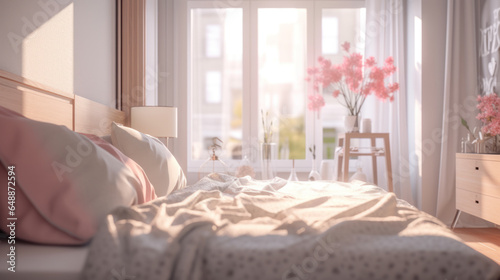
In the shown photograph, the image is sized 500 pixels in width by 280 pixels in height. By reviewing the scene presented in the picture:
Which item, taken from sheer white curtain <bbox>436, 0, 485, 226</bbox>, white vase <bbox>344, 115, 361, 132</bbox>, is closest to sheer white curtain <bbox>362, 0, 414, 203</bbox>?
sheer white curtain <bbox>436, 0, 485, 226</bbox>

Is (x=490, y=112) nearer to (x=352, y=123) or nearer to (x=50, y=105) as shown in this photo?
(x=352, y=123)

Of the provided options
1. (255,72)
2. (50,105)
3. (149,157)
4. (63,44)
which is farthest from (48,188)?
(255,72)

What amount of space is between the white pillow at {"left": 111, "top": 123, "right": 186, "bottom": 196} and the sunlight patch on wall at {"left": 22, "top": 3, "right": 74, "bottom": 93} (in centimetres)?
45

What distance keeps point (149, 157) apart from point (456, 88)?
3039mm

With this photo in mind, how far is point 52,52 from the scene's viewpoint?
78.5 inches

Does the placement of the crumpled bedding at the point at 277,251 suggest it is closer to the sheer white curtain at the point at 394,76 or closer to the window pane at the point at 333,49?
the sheer white curtain at the point at 394,76

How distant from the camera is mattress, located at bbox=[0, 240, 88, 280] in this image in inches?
35.3

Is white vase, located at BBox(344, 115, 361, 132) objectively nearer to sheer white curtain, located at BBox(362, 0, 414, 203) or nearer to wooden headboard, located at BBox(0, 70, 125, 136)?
sheer white curtain, located at BBox(362, 0, 414, 203)

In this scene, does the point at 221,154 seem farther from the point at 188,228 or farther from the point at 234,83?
the point at 188,228

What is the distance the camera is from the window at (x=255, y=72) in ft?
14.0

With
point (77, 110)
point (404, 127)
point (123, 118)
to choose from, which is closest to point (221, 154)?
point (123, 118)

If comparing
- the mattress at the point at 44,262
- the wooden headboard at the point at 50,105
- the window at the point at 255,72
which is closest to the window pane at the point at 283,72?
the window at the point at 255,72

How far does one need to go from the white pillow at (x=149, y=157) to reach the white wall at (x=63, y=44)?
48 centimetres

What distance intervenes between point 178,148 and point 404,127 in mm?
2310
